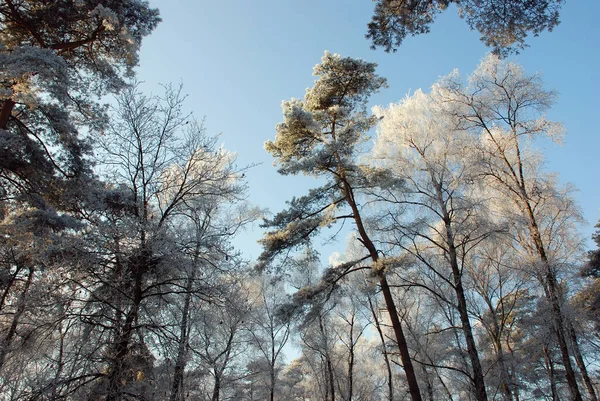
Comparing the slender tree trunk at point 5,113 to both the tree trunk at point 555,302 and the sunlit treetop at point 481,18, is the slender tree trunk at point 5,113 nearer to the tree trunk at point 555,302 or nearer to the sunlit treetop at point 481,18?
the sunlit treetop at point 481,18

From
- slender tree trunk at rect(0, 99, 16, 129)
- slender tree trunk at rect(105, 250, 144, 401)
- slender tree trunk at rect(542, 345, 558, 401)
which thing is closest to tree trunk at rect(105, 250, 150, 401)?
slender tree trunk at rect(105, 250, 144, 401)

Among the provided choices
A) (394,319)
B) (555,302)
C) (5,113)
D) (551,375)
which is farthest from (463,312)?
(551,375)

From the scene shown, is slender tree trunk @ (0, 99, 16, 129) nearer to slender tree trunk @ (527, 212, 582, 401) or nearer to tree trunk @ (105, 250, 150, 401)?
tree trunk @ (105, 250, 150, 401)

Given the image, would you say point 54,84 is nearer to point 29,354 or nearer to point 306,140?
point 29,354

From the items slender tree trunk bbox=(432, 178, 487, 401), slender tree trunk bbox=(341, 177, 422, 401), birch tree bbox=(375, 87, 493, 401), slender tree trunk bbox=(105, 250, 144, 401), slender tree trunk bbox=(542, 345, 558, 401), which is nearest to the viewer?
slender tree trunk bbox=(105, 250, 144, 401)

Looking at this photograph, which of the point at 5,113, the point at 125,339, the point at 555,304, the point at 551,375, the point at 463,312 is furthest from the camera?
the point at 551,375

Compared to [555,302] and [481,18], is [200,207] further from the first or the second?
[555,302]

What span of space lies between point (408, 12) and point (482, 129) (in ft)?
22.1

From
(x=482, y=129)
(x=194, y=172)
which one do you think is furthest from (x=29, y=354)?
(x=482, y=129)

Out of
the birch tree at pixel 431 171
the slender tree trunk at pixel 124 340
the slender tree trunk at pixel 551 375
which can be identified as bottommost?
the slender tree trunk at pixel 551 375

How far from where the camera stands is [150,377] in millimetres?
5781

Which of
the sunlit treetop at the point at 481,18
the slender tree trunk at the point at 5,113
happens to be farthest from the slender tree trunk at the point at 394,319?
the slender tree trunk at the point at 5,113

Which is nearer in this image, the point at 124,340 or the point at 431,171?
the point at 124,340

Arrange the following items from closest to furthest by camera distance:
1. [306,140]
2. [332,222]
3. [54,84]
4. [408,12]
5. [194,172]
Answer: [408,12] < [54,84] < [194,172] < [332,222] < [306,140]
